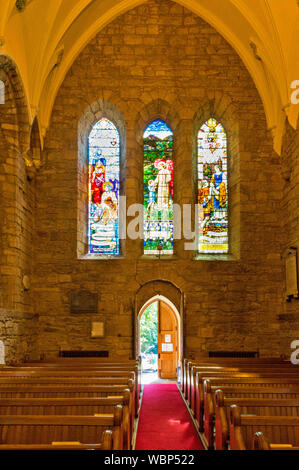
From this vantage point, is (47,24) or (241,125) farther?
(241,125)

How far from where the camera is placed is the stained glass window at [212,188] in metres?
12.0

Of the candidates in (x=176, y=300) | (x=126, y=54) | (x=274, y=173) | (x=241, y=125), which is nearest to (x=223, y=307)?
(x=176, y=300)

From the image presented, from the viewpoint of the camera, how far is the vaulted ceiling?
9.48 metres

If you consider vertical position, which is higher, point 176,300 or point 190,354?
point 176,300

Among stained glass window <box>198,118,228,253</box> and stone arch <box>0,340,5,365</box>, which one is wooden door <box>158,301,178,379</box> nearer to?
stained glass window <box>198,118,228,253</box>

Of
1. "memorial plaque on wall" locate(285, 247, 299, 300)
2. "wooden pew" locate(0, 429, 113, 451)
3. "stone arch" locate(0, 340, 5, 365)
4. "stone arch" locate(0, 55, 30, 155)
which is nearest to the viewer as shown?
→ "wooden pew" locate(0, 429, 113, 451)

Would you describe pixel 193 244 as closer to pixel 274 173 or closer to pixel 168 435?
pixel 274 173

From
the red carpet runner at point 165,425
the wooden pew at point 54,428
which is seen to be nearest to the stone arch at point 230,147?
the red carpet runner at point 165,425

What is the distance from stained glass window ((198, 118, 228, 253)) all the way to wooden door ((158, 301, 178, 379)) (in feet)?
6.14

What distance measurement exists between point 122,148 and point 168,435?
7.37 m

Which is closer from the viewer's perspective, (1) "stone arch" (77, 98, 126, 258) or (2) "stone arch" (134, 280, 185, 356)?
(2) "stone arch" (134, 280, 185, 356)

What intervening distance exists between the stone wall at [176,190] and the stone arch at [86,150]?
0.08 metres

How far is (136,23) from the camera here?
39.2ft

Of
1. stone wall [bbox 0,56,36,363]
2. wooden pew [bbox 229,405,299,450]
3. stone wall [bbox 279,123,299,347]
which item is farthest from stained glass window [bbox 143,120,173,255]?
wooden pew [bbox 229,405,299,450]
